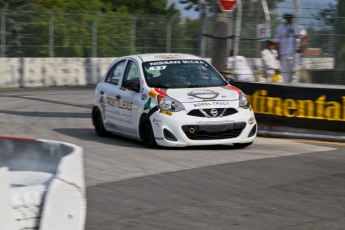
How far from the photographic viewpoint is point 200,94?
11547mm

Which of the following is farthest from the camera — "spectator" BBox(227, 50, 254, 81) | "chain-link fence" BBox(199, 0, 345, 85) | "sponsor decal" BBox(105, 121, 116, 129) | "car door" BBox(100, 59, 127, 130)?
"spectator" BBox(227, 50, 254, 81)

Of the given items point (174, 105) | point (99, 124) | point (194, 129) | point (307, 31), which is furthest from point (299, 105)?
point (99, 124)

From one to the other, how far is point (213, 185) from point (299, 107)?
16.4 ft

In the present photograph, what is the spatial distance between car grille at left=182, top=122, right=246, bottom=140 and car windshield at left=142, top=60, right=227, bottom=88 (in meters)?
1.03

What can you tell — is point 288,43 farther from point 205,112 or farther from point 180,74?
point 205,112

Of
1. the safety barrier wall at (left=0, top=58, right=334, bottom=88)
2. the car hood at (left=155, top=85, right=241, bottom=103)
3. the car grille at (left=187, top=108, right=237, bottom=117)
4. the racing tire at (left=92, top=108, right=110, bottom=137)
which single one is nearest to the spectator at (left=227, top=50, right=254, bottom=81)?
the car hood at (left=155, top=85, right=241, bottom=103)

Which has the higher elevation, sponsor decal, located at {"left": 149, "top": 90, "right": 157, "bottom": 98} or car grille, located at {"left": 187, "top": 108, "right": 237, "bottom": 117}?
sponsor decal, located at {"left": 149, "top": 90, "right": 157, "bottom": 98}

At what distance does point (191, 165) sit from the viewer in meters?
9.96

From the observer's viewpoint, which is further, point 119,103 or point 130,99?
point 119,103

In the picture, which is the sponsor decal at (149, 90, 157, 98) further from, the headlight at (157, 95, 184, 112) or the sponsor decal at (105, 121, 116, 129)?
the sponsor decal at (105, 121, 116, 129)

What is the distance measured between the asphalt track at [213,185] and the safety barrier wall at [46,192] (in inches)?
36.1

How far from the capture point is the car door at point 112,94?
505 inches

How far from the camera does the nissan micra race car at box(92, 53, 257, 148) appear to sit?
444 inches

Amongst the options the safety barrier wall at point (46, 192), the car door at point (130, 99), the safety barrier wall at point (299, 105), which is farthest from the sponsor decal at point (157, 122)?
the safety barrier wall at point (46, 192)
